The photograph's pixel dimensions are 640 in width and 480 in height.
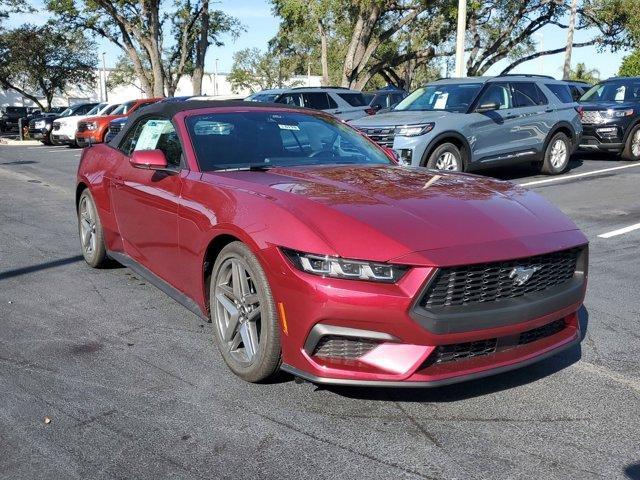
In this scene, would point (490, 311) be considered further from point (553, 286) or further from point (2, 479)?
point (2, 479)

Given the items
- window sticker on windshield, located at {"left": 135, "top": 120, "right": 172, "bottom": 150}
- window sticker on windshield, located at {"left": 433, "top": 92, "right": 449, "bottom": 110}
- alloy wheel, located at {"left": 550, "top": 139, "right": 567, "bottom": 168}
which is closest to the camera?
window sticker on windshield, located at {"left": 135, "top": 120, "right": 172, "bottom": 150}

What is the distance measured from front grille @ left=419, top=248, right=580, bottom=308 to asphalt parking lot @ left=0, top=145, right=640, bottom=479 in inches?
23.0

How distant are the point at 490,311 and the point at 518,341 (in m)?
0.30

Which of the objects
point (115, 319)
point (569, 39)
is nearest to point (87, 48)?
point (569, 39)

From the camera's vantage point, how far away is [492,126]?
11.4 m

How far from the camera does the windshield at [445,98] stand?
1141 centimetres

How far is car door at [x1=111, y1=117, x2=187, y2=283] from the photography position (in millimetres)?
4406

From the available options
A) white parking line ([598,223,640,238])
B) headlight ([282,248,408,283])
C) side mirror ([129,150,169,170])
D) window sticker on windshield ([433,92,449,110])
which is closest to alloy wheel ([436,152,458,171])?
window sticker on windshield ([433,92,449,110])

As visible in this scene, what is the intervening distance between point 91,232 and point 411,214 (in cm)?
372

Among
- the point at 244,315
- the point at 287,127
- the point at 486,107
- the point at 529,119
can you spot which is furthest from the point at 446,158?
the point at 244,315

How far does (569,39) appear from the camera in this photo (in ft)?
105

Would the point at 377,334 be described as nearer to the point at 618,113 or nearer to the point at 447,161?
the point at 447,161

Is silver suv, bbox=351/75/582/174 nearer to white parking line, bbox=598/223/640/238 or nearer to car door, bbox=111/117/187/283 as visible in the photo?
white parking line, bbox=598/223/640/238

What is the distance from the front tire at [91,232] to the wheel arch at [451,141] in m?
5.49
